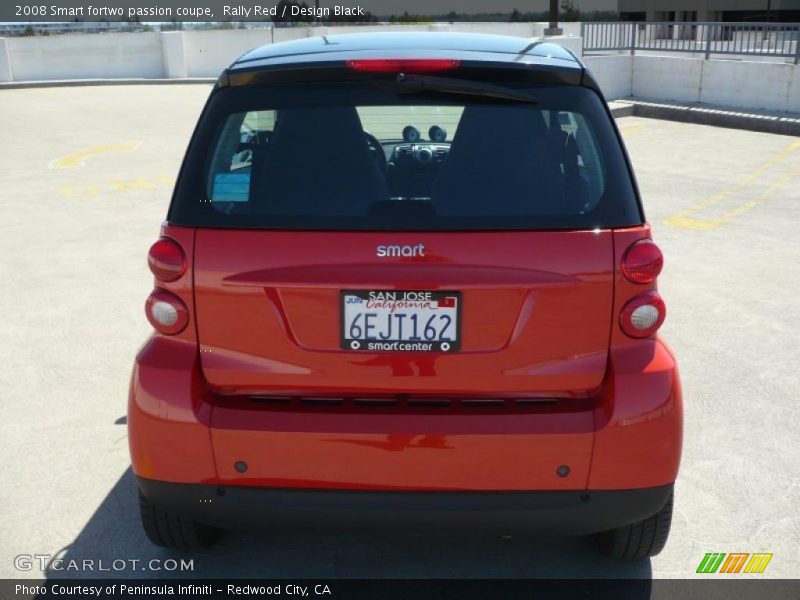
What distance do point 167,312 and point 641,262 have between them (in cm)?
147

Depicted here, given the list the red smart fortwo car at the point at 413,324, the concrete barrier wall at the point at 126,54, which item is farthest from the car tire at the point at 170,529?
the concrete barrier wall at the point at 126,54

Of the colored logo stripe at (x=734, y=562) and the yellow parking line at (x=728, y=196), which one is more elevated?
the colored logo stripe at (x=734, y=562)

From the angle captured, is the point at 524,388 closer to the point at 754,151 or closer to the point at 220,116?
the point at 220,116

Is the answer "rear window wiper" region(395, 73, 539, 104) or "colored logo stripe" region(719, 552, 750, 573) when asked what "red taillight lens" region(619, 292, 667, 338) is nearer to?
"rear window wiper" region(395, 73, 539, 104)

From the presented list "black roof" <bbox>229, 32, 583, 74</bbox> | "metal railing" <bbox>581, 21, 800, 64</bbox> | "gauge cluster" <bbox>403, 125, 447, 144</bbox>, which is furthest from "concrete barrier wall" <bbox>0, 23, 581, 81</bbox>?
"black roof" <bbox>229, 32, 583, 74</bbox>

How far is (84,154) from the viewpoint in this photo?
1340 centimetres

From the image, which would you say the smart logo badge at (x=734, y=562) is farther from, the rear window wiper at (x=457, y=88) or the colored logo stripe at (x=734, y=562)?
the rear window wiper at (x=457, y=88)

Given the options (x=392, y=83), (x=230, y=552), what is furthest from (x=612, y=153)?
(x=230, y=552)

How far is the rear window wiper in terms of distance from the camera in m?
2.66

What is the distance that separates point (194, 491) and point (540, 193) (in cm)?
141

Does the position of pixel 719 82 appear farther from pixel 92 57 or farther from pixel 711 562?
pixel 92 57

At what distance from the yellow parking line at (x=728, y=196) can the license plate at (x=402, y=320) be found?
21.0ft

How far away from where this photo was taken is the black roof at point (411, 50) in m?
2.80

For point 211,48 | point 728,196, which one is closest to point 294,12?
point 211,48
